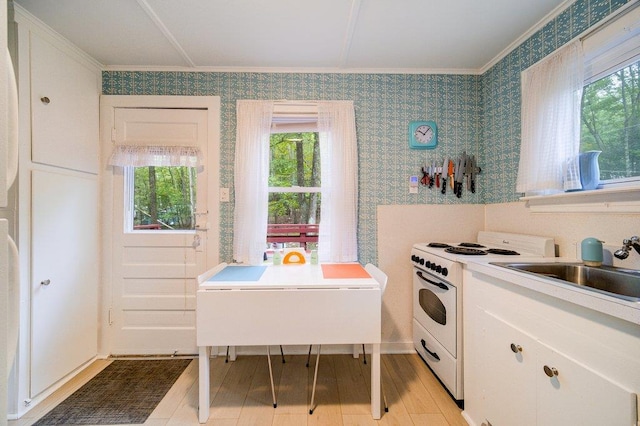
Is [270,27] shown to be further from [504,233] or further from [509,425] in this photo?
[509,425]

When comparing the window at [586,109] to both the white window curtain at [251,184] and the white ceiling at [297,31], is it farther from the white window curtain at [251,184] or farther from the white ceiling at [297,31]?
the white window curtain at [251,184]

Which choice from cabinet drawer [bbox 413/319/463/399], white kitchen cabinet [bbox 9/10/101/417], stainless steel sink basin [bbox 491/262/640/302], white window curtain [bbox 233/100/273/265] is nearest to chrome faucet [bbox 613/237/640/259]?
stainless steel sink basin [bbox 491/262/640/302]

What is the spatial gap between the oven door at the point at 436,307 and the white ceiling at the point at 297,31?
5.46 ft

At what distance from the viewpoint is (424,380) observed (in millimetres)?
1953

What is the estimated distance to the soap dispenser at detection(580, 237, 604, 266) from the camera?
1.32m

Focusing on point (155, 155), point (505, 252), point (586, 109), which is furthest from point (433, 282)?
point (155, 155)

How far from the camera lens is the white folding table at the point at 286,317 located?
5.19 ft

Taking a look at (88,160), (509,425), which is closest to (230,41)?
(88,160)

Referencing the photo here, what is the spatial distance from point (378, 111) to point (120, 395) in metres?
2.78

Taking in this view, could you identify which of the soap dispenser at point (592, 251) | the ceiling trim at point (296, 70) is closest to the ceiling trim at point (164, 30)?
the ceiling trim at point (296, 70)

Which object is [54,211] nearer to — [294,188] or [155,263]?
[155,263]

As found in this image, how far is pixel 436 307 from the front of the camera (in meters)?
1.88

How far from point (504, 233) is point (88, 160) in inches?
125

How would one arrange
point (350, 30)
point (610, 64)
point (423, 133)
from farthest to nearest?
point (423, 133) → point (350, 30) → point (610, 64)
